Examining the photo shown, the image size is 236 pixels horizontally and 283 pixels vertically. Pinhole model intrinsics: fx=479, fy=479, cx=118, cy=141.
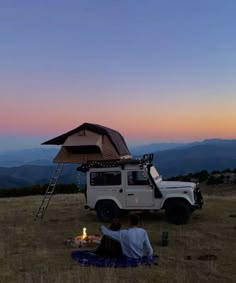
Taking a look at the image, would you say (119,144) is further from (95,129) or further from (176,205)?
(176,205)

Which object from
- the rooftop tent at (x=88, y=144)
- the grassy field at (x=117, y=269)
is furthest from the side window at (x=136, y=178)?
the rooftop tent at (x=88, y=144)

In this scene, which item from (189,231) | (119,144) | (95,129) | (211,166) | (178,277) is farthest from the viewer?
(211,166)

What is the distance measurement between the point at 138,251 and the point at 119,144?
10.7m

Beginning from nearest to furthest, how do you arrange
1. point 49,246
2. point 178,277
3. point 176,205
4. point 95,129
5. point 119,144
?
point 178,277
point 49,246
point 176,205
point 95,129
point 119,144

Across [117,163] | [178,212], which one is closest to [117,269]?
[178,212]

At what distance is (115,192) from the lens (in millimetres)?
15414

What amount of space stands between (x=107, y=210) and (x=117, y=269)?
20.6 ft

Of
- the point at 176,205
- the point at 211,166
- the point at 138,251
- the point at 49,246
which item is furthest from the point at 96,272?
the point at 211,166

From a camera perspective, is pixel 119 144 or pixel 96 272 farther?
pixel 119 144

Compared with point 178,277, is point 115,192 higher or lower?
higher

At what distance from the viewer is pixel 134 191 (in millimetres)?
15219

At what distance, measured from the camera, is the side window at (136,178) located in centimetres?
1522

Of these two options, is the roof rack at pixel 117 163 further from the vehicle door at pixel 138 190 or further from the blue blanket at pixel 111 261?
the blue blanket at pixel 111 261

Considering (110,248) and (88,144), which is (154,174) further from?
(110,248)
